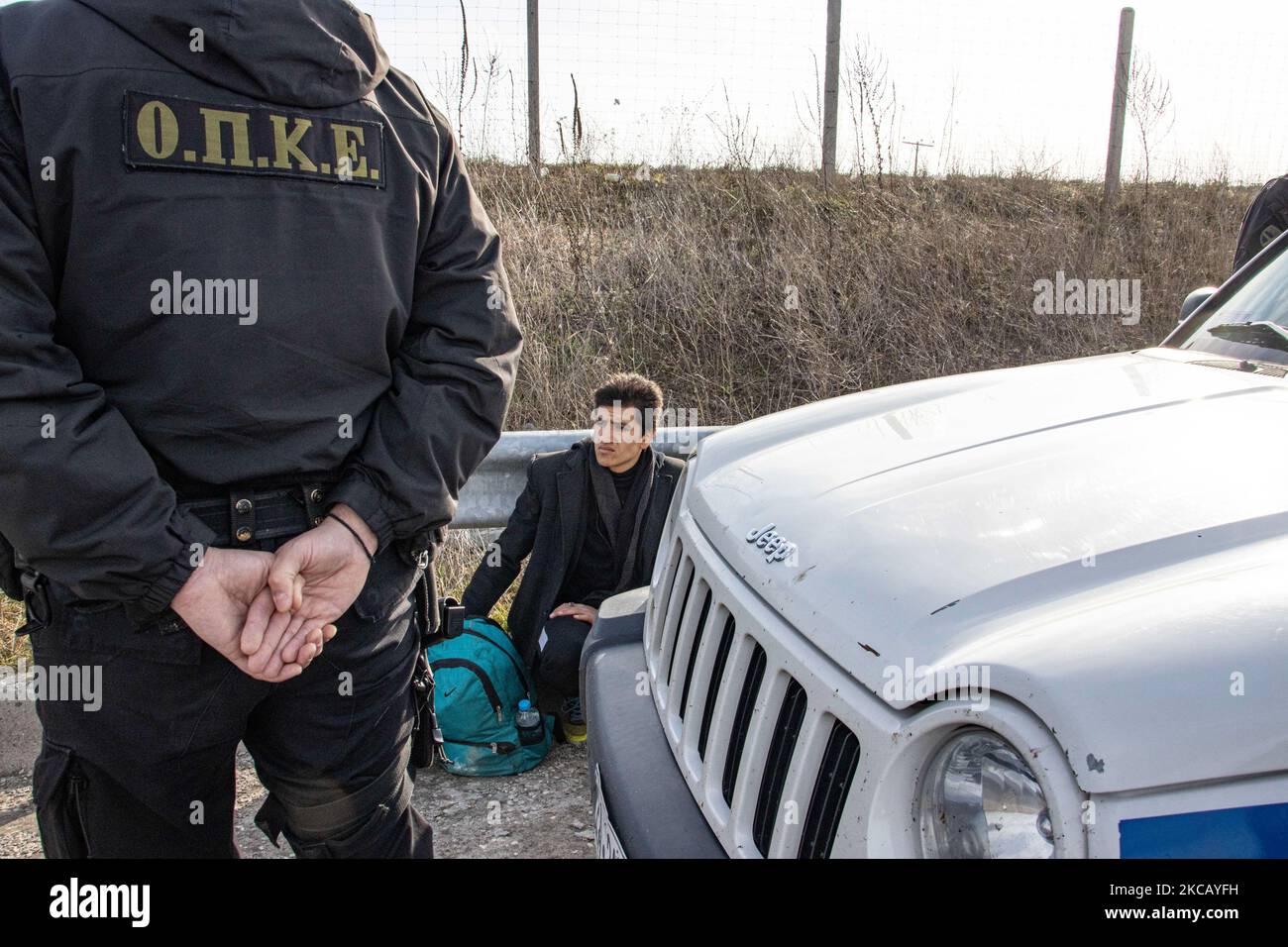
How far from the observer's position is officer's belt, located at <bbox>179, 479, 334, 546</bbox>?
163 cm

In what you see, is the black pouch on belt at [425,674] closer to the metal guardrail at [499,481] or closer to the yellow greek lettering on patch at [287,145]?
the yellow greek lettering on patch at [287,145]

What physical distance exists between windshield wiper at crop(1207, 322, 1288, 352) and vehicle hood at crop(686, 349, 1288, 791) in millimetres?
248

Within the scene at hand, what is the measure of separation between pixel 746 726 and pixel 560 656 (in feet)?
6.73

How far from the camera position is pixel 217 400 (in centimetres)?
160

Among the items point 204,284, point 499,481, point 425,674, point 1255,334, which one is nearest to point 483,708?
Result: point 499,481

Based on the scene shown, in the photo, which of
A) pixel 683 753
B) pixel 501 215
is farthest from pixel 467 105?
pixel 683 753

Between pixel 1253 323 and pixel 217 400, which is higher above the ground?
pixel 1253 323

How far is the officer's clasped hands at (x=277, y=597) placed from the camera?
→ 156cm

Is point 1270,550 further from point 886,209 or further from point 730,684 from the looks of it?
point 886,209

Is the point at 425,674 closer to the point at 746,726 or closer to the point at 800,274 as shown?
the point at 746,726

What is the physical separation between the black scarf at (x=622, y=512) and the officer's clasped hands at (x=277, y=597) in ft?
7.47

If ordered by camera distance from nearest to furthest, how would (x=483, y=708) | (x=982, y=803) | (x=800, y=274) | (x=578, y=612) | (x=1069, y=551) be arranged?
(x=982, y=803)
(x=1069, y=551)
(x=483, y=708)
(x=578, y=612)
(x=800, y=274)

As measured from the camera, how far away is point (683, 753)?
5.78 ft

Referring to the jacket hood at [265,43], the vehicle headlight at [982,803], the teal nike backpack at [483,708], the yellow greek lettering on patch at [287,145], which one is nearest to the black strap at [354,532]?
the yellow greek lettering on patch at [287,145]
